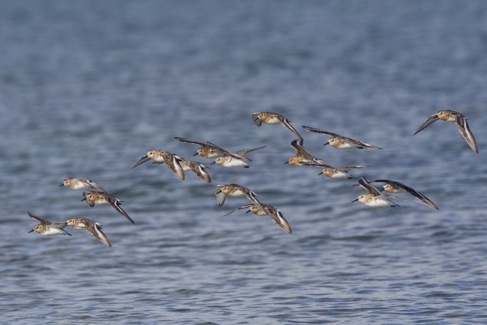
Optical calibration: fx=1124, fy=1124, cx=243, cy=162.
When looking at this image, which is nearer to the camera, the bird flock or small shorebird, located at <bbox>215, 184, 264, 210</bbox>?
the bird flock

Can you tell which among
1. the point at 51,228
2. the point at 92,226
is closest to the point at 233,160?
the point at 92,226

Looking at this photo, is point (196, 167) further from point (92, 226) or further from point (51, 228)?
point (51, 228)

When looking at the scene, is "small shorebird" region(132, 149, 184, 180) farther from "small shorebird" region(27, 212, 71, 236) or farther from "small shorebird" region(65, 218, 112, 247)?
"small shorebird" region(27, 212, 71, 236)

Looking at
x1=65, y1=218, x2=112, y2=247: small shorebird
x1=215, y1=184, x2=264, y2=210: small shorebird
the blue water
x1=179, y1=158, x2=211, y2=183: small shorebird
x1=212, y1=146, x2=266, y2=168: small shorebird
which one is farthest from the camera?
the blue water

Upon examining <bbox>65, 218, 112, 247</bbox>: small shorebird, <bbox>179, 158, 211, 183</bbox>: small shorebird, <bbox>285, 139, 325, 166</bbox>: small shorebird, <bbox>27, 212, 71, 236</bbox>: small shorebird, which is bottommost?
<bbox>65, 218, 112, 247</bbox>: small shorebird

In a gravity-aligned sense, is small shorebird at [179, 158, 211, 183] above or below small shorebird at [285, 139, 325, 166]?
below

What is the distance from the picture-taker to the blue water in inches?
760

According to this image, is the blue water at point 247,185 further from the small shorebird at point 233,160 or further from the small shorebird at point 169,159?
the small shorebird at point 169,159

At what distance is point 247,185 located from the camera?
30.0 m

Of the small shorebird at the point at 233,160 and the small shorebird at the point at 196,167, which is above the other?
the small shorebird at the point at 233,160

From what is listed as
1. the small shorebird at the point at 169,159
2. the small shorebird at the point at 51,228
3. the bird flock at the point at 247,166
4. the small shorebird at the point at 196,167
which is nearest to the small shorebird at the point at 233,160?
the bird flock at the point at 247,166

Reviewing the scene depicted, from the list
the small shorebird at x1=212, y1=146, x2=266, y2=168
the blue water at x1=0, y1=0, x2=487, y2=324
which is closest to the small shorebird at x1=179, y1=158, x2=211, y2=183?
the small shorebird at x1=212, y1=146, x2=266, y2=168

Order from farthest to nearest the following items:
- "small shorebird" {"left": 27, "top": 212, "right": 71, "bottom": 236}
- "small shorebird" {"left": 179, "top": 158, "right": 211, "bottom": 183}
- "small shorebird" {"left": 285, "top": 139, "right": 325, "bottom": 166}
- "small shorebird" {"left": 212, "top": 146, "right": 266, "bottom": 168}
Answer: "small shorebird" {"left": 27, "top": 212, "right": 71, "bottom": 236}
"small shorebird" {"left": 212, "top": 146, "right": 266, "bottom": 168}
"small shorebird" {"left": 285, "top": 139, "right": 325, "bottom": 166}
"small shorebird" {"left": 179, "top": 158, "right": 211, "bottom": 183}

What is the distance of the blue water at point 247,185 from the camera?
19312 millimetres
